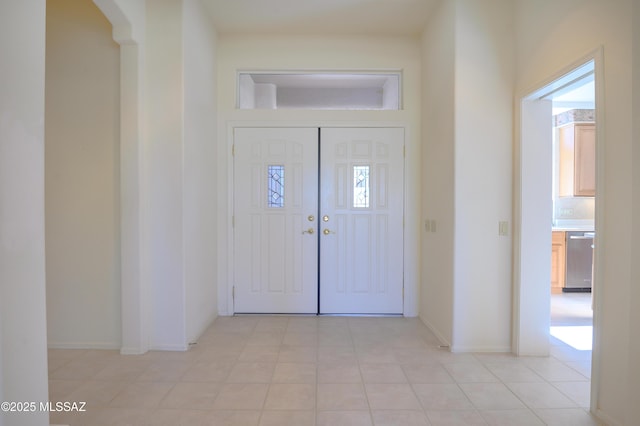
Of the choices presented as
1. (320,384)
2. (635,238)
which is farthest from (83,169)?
(635,238)

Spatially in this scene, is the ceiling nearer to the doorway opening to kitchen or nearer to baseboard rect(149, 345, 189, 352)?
the doorway opening to kitchen

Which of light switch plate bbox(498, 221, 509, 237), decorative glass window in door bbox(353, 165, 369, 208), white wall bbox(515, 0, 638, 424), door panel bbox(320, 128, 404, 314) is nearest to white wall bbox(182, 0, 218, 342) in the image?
door panel bbox(320, 128, 404, 314)

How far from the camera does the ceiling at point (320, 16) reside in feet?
10.3

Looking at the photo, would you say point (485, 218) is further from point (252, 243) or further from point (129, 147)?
point (129, 147)

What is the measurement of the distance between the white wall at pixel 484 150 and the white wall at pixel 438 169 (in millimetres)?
76

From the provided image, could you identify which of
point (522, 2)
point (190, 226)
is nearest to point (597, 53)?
point (522, 2)

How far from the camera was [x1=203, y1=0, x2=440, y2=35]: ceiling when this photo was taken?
315 centimetres

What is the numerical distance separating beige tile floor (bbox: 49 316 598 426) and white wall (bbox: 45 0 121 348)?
1.51 ft

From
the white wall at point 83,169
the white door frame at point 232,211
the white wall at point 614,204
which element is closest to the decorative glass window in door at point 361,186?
the white door frame at point 232,211

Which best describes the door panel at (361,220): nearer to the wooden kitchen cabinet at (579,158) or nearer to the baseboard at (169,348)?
the baseboard at (169,348)

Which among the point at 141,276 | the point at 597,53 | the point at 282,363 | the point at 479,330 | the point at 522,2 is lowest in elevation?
the point at 282,363

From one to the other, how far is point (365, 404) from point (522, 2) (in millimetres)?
3188

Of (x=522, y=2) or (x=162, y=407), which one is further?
(x=522, y=2)

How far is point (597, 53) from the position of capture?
1.99 metres
